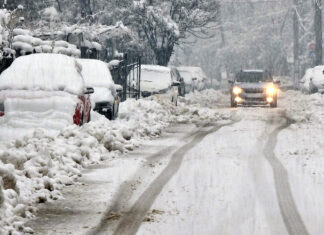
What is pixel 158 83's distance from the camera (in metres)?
26.0

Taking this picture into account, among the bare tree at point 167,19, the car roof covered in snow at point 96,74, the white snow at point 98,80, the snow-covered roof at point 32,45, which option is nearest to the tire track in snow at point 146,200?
the white snow at point 98,80

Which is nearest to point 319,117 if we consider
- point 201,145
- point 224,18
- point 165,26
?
point 201,145

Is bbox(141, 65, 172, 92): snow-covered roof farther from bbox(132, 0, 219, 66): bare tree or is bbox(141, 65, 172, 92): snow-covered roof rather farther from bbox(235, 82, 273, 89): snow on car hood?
bbox(132, 0, 219, 66): bare tree

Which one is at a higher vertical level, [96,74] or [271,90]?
[96,74]

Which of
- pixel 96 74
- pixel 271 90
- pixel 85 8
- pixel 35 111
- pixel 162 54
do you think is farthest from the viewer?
pixel 162 54

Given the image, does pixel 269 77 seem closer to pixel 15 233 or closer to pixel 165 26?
pixel 165 26

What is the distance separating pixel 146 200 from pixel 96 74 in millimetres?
10071

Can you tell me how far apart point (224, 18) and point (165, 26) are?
163 feet

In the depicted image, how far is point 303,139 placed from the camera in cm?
1445

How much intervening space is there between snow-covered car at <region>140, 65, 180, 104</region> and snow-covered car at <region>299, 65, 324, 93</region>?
11.0 meters

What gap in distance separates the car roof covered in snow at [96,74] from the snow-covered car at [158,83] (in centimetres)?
668

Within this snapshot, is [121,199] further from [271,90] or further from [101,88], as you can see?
[271,90]

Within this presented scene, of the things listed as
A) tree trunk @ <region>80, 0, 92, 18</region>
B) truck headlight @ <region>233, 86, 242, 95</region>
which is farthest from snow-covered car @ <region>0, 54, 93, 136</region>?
tree trunk @ <region>80, 0, 92, 18</region>

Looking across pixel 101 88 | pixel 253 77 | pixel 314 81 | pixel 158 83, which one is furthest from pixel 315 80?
pixel 101 88
